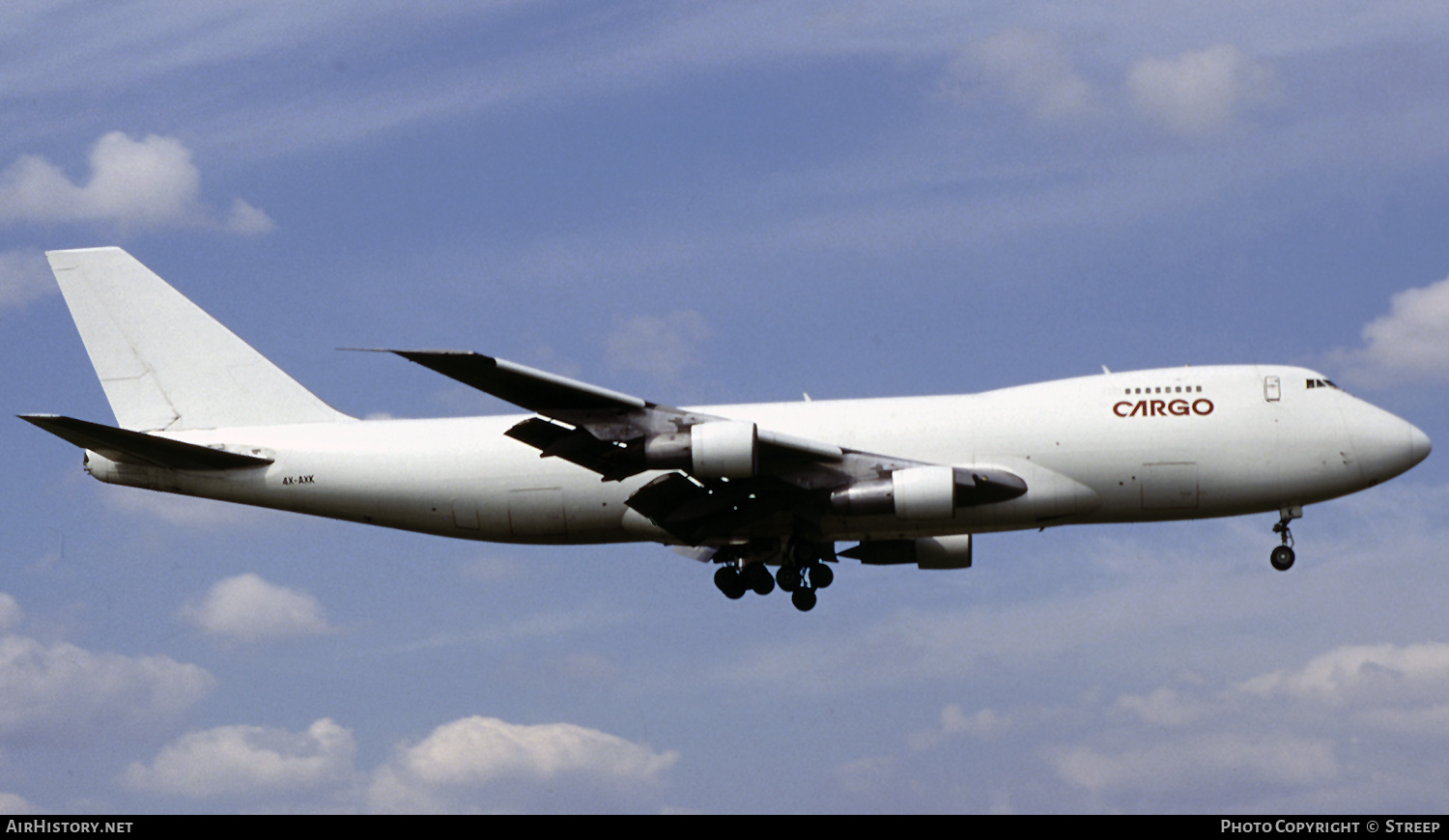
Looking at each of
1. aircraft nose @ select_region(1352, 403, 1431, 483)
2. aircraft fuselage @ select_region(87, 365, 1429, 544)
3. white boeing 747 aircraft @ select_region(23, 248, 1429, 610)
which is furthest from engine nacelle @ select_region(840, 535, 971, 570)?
aircraft nose @ select_region(1352, 403, 1431, 483)

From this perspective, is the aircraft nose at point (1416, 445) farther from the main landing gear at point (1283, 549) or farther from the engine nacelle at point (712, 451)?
the engine nacelle at point (712, 451)

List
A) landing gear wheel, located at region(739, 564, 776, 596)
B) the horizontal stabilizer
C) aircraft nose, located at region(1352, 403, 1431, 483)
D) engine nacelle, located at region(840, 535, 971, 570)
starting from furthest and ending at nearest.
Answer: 1. engine nacelle, located at region(840, 535, 971, 570)
2. landing gear wheel, located at region(739, 564, 776, 596)
3. the horizontal stabilizer
4. aircraft nose, located at region(1352, 403, 1431, 483)

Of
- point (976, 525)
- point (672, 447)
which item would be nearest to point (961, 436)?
point (976, 525)

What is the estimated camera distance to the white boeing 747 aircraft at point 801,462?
3397 centimetres

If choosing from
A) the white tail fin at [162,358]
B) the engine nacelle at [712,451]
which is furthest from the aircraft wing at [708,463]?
the white tail fin at [162,358]

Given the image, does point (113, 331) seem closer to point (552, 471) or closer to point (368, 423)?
point (368, 423)

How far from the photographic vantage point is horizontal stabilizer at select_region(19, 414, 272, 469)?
3534cm

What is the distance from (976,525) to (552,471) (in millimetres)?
9862

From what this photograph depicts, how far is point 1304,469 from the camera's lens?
1374 inches

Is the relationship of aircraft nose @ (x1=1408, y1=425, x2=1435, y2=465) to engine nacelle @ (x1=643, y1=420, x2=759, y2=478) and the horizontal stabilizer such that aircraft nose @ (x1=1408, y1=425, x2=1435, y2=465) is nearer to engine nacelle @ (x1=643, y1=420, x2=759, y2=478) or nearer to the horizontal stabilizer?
engine nacelle @ (x1=643, y1=420, x2=759, y2=478)

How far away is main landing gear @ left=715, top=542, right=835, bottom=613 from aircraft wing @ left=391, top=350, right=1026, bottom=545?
1.00 meters

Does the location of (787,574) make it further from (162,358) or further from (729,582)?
(162,358)

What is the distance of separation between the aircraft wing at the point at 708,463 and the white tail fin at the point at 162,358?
8565mm

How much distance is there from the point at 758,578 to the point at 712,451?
6.14m
